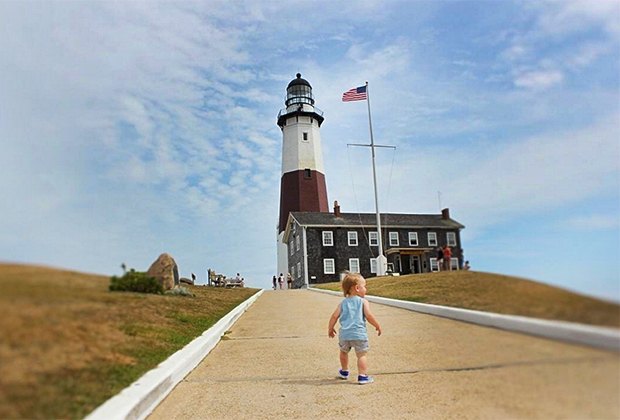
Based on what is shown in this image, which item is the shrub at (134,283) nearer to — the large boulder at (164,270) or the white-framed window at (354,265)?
the large boulder at (164,270)

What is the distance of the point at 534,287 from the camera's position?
3.48 ft

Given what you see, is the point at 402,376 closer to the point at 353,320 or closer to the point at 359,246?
the point at 353,320

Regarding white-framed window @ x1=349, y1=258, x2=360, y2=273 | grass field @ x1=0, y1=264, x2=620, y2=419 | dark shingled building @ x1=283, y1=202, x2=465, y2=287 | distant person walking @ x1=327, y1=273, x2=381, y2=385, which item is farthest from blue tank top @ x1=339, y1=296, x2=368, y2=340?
grass field @ x1=0, y1=264, x2=620, y2=419

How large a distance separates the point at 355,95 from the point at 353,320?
1.66 metres

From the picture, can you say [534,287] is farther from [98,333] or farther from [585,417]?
[98,333]

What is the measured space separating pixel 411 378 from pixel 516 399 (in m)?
3.05

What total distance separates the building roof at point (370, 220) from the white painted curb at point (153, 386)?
1.73 meters

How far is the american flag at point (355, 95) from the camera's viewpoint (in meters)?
3.16

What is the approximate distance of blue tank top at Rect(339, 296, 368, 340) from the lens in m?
4.07

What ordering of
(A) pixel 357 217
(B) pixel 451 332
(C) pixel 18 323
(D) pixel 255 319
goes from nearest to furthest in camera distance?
(C) pixel 18 323 < (B) pixel 451 332 < (A) pixel 357 217 < (D) pixel 255 319

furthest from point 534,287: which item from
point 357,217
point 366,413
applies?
point 357,217

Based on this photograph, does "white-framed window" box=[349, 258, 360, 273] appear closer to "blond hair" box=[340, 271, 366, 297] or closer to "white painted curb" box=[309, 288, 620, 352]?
"blond hair" box=[340, 271, 366, 297]

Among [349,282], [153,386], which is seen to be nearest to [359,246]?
[349,282]

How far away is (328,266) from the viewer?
6148mm
